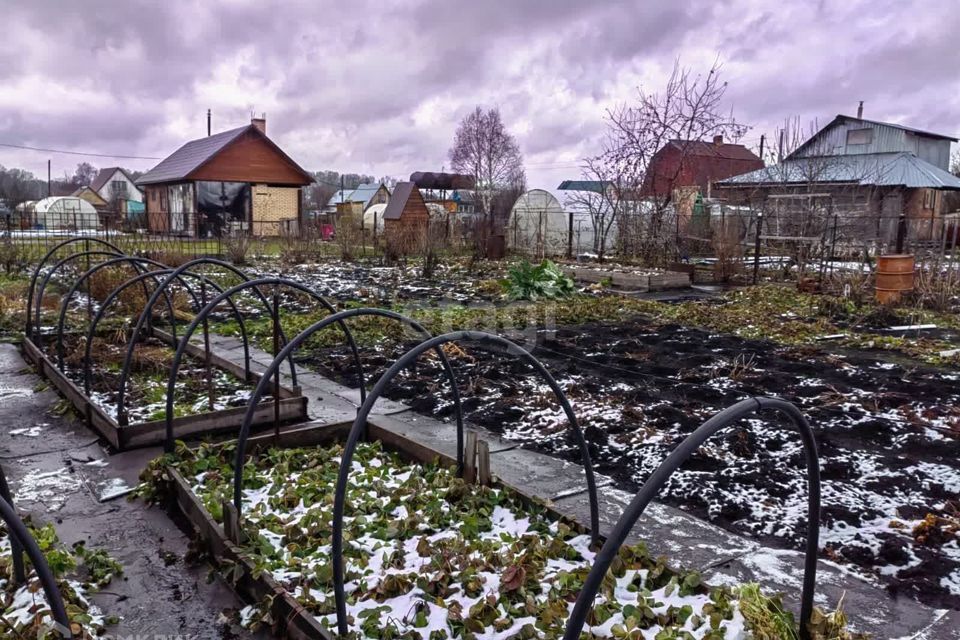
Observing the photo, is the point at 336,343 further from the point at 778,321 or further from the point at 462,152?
the point at 462,152

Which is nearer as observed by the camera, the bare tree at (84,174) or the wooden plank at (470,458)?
the wooden plank at (470,458)

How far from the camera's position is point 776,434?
473 cm

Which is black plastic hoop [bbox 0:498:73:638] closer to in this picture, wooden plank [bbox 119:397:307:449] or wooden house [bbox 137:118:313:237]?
wooden plank [bbox 119:397:307:449]

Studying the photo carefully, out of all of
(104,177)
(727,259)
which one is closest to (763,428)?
(727,259)

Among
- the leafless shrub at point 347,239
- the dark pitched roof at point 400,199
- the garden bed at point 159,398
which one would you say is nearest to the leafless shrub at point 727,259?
the leafless shrub at point 347,239

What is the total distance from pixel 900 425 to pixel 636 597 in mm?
3427

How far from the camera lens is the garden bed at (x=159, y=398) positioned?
453 cm

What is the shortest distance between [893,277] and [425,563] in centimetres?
1101

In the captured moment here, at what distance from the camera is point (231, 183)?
33531mm

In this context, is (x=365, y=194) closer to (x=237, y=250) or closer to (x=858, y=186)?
(x=237, y=250)

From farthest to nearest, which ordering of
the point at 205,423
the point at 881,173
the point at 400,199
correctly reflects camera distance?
1. the point at 400,199
2. the point at 881,173
3. the point at 205,423

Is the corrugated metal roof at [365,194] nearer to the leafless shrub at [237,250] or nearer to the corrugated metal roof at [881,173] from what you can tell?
the corrugated metal roof at [881,173]

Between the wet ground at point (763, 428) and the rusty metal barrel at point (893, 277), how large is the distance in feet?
15.1

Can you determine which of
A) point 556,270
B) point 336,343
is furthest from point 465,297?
point 336,343
